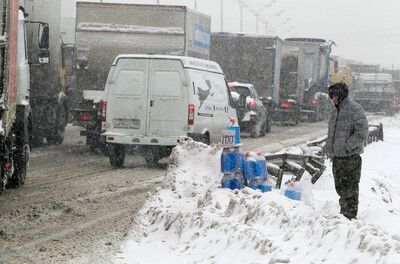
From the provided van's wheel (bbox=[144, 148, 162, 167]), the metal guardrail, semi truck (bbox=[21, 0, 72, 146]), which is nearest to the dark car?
semi truck (bbox=[21, 0, 72, 146])

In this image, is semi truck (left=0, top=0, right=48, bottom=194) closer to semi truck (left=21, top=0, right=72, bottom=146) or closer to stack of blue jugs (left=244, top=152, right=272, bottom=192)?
stack of blue jugs (left=244, top=152, right=272, bottom=192)

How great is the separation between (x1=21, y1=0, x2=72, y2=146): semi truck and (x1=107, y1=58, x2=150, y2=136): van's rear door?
2572 mm

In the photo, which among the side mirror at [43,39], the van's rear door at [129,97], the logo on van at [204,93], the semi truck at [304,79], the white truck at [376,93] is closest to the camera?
the side mirror at [43,39]

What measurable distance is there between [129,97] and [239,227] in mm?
8980

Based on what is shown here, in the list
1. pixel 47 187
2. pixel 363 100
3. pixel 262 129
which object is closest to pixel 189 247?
pixel 47 187

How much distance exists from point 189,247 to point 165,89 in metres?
8.45

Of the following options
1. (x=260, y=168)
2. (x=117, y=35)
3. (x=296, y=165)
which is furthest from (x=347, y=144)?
(x=117, y=35)

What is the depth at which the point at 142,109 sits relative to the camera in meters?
16.6

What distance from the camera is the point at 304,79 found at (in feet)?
132

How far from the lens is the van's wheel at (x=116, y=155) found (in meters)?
16.9

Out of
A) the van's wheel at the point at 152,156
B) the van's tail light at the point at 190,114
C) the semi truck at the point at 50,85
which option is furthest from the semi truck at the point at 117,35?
the van's tail light at the point at 190,114

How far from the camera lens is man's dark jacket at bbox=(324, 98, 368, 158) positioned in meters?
9.66

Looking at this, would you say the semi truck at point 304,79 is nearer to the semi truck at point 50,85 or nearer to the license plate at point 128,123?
the semi truck at point 50,85

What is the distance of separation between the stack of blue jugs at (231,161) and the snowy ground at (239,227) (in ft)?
0.71
